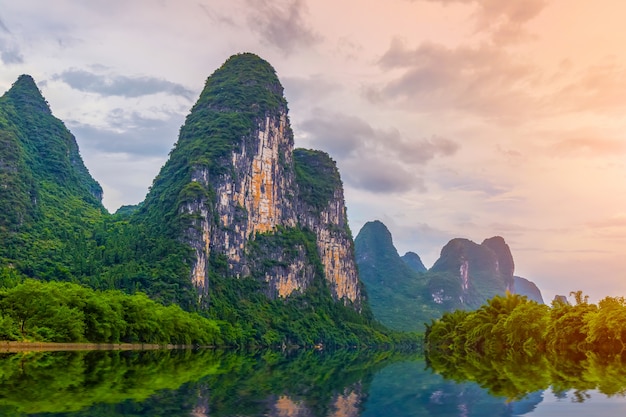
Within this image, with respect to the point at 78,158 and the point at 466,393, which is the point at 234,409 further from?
the point at 78,158

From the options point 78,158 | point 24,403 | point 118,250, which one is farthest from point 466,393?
point 78,158

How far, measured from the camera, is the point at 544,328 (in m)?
49.8

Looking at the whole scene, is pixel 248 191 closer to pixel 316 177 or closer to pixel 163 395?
pixel 316 177

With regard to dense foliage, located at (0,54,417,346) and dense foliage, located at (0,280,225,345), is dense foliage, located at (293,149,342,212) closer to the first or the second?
dense foliage, located at (0,54,417,346)

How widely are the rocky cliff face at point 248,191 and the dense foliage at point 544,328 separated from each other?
153 ft

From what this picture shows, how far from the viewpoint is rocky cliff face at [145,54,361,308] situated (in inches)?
4269

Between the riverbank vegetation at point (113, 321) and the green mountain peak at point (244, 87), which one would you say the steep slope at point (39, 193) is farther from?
the green mountain peak at point (244, 87)

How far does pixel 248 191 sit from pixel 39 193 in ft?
121

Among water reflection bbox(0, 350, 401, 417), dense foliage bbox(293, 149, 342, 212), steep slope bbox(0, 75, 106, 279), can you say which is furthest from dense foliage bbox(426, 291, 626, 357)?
dense foliage bbox(293, 149, 342, 212)

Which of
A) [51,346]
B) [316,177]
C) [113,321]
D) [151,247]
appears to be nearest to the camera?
[51,346]

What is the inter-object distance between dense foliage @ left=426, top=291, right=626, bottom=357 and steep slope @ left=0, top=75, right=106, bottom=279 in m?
49.9

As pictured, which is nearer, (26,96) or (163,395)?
(163,395)

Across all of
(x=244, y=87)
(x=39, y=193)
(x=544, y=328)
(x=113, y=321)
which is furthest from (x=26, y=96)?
(x=544, y=328)

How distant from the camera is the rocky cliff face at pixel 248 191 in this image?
356ft
